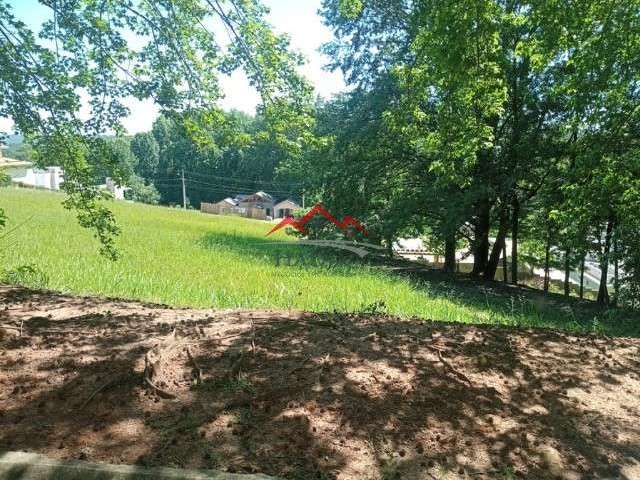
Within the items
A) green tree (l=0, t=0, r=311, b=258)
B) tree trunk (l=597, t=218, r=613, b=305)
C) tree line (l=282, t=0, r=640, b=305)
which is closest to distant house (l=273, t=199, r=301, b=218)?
tree line (l=282, t=0, r=640, b=305)

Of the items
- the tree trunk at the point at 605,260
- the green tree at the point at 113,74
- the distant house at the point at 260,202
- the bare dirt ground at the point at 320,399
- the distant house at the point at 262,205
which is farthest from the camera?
the distant house at the point at 260,202

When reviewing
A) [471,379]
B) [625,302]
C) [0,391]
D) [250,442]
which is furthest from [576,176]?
[0,391]

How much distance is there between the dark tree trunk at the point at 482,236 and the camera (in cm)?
2010

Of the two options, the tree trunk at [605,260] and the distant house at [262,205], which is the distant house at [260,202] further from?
the tree trunk at [605,260]

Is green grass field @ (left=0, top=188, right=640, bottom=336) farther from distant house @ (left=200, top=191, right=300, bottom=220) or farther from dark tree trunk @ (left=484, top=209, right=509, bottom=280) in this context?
distant house @ (left=200, top=191, right=300, bottom=220)

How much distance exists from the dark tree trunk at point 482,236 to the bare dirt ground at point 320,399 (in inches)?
610

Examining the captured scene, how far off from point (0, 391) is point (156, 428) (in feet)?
4.36

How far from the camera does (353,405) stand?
11.4ft

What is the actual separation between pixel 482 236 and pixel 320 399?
63.8 ft

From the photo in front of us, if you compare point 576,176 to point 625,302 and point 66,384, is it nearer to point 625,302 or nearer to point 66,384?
point 625,302

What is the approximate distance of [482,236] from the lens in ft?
70.8

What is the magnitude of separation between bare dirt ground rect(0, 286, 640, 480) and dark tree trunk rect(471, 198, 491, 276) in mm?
15489

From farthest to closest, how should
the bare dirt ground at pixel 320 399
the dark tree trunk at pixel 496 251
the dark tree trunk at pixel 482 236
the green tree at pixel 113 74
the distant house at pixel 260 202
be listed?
the distant house at pixel 260 202 < the dark tree trunk at pixel 496 251 < the dark tree trunk at pixel 482 236 < the green tree at pixel 113 74 < the bare dirt ground at pixel 320 399

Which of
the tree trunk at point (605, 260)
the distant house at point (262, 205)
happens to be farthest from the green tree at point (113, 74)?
the distant house at point (262, 205)
